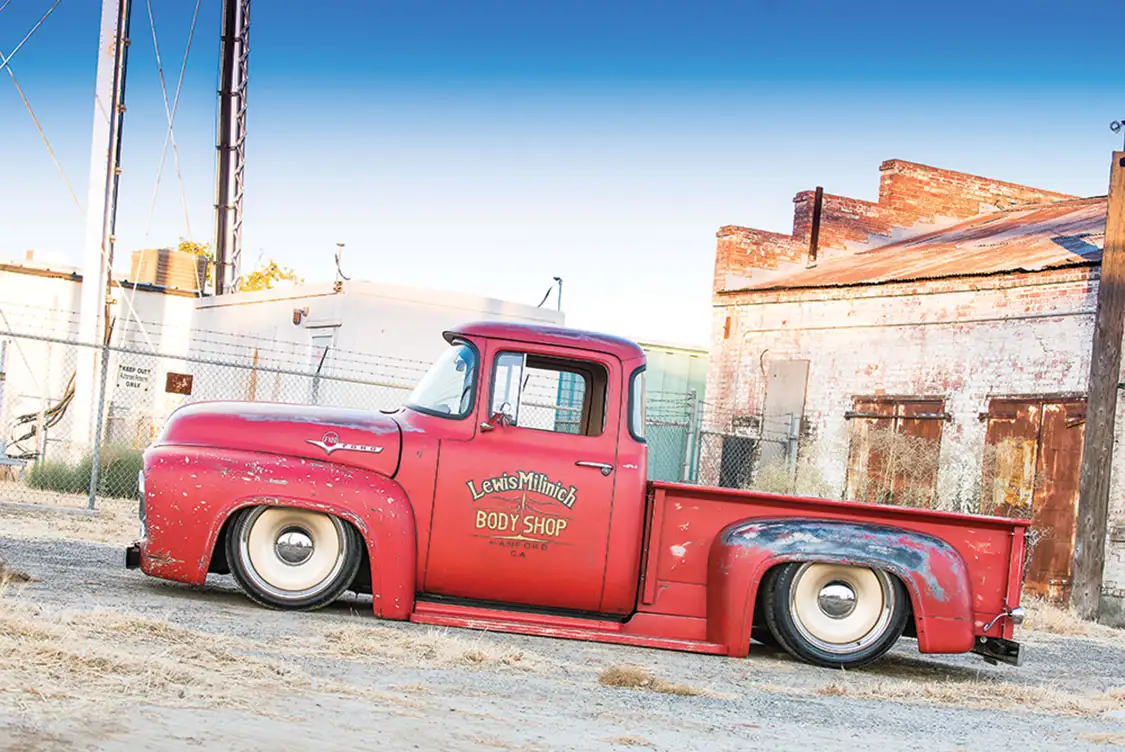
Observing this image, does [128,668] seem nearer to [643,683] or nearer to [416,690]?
[416,690]

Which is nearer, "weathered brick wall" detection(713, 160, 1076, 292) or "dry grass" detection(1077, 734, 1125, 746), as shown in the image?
"dry grass" detection(1077, 734, 1125, 746)

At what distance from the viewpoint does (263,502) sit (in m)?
8.87

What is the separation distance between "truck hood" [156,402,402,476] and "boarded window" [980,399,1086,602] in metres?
11.3

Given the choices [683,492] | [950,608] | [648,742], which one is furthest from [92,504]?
[648,742]

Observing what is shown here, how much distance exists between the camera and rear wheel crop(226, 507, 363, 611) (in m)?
9.00

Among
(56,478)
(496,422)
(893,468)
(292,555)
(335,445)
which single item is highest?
(496,422)

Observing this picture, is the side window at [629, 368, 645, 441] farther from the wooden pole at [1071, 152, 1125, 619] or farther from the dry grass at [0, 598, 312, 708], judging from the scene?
the wooden pole at [1071, 152, 1125, 619]

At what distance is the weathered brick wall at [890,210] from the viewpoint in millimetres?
28219

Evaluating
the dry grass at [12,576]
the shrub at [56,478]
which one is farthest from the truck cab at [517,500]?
the shrub at [56,478]

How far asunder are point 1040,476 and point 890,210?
444 inches

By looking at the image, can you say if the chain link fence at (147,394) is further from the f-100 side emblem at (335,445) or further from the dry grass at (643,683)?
the dry grass at (643,683)

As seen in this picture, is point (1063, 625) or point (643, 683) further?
point (1063, 625)

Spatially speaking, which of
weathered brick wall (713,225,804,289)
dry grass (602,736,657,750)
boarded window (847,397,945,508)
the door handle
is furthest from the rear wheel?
weathered brick wall (713,225,804,289)

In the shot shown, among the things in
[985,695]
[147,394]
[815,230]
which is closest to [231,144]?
[147,394]
